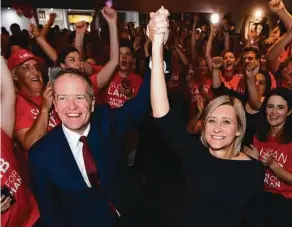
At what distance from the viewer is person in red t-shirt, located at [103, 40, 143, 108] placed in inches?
143

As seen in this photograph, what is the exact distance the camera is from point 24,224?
202 centimetres

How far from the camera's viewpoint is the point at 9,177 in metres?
1.86

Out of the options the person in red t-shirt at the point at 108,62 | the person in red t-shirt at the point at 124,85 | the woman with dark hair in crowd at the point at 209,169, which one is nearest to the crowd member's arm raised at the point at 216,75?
the person in red t-shirt at the point at 124,85

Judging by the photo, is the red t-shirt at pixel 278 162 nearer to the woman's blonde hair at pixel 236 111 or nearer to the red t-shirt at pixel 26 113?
the woman's blonde hair at pixel 236 111

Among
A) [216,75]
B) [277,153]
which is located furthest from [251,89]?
[277,153]

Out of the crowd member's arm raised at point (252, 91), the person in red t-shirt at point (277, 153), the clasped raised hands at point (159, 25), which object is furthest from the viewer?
the crowd member's arm raised at point (252, 91)

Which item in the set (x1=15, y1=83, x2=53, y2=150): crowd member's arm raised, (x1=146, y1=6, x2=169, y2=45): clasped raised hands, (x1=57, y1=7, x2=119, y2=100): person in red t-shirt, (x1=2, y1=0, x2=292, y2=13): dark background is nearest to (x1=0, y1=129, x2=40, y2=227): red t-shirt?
(x1=15, y1=83, x2=53, y2=150): crowd member's arm raised

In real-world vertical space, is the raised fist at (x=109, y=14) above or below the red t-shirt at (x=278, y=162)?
above

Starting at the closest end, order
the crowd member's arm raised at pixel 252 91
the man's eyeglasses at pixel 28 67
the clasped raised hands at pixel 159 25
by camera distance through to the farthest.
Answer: the clasped raised hands at pixel 159 25, the man's eyeglasses at pixel 28 67, the crowd member's arm raised at pixel 252 91

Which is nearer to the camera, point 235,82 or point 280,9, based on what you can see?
point 280,9

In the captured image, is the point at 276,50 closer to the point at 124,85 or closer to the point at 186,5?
the point at 124,85

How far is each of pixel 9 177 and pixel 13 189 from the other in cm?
6

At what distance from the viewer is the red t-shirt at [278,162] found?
8.54 feet

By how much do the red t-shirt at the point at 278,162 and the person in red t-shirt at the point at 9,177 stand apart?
1.57m
